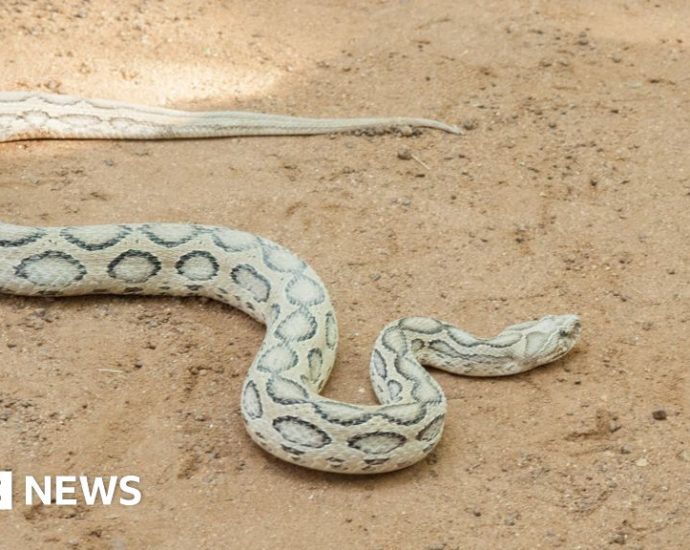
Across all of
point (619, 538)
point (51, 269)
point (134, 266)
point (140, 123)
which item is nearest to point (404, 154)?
point (140, 123)

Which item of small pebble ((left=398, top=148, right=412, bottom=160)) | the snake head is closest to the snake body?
small pebble ((left=398, top=148, right=412, bottom=160))

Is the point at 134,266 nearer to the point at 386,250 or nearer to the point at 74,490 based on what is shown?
the point at 386,250

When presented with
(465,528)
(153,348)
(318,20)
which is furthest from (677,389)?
(318,20)

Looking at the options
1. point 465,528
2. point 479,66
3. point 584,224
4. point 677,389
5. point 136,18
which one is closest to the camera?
point 465,528

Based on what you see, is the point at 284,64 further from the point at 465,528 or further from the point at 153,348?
the point at 465,528

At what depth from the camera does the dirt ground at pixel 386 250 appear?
226 inches

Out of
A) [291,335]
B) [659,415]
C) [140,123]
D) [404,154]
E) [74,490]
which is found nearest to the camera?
[74,490]

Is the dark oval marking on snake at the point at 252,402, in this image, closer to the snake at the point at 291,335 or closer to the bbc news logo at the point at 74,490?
the snake at the point at 291,335

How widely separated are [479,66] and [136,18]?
3628 millimetres

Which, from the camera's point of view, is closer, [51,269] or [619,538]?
[619,538]

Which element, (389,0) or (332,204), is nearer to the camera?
(332,204)

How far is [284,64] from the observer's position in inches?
421

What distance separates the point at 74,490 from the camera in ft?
18.9

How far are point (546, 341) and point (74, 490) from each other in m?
3.07
